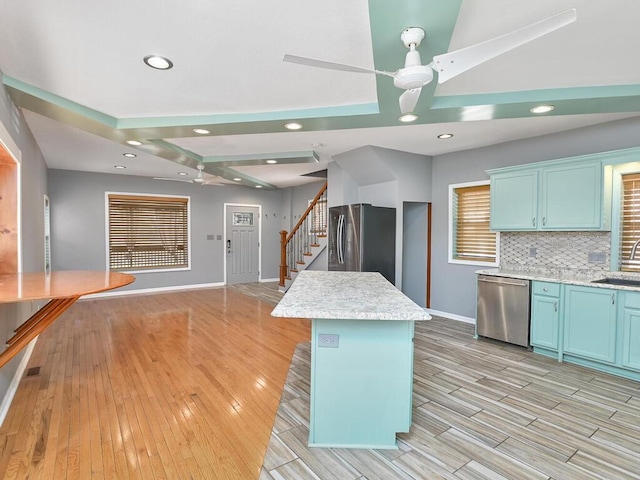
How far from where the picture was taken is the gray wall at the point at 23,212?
2.47 meters

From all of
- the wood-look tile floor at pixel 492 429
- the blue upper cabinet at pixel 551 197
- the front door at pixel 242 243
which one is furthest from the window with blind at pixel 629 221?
the front door at pixel 242 243

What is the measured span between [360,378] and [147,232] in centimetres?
665

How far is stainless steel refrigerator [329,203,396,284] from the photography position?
4.75 m

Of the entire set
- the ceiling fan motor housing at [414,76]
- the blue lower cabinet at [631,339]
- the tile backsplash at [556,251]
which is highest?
the ceiling fan motor housing at [414,76]

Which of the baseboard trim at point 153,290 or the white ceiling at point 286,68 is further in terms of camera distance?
the baseboard trim at point 153,290

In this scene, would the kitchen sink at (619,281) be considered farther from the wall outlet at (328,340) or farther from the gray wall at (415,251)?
the wall outlet at (328,340)

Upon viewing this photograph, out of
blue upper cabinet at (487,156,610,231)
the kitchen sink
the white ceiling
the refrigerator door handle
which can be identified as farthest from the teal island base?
the refrigerator door handle

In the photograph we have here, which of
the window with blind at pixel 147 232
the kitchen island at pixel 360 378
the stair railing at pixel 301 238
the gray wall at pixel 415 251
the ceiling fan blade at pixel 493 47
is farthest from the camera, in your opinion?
the stair railing at pixel 301 238

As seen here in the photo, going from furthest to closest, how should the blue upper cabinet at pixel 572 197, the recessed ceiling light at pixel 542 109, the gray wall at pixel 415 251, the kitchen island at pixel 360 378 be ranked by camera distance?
the gray wall at pixel 415 251 → the blue upper cabinet at pixel 572 197 → the recessed ceiling light at pixel 542 109 → the kitchen island at pixel 360 378

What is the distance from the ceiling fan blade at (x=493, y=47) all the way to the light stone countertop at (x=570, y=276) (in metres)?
2.71

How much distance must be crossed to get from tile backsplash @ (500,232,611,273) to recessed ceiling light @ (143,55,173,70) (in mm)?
4286

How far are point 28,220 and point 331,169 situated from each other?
4128 millimetres

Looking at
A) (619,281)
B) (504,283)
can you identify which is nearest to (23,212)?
(504,283)

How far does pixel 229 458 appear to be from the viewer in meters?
1.96
